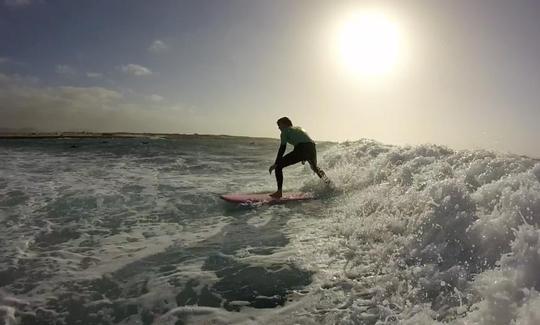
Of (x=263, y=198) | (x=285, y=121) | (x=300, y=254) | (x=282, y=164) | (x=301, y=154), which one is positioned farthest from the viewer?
(x=285, y=121)

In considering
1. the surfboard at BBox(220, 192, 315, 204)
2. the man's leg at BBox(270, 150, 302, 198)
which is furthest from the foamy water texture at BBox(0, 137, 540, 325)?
the man's leg at BBox(270, 150, 302, 198)

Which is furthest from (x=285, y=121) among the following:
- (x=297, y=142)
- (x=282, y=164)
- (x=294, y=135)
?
(x=282, y=164)

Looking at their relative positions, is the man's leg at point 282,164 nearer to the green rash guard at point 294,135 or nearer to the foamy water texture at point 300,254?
the green rash guard at point 294,135

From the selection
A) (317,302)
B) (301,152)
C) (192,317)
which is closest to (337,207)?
(301,152)

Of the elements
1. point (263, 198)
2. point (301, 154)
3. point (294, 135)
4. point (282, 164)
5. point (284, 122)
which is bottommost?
point (263, 198)

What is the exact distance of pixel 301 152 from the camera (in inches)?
427

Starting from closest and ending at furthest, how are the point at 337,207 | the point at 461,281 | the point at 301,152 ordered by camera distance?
1. the point at 461,281
2. the point at 337,207
3. the point at 301,152

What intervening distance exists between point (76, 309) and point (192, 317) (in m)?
1.25

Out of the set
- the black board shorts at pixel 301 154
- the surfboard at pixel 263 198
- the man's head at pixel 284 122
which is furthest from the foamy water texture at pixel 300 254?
the man's head at pixel 284 122

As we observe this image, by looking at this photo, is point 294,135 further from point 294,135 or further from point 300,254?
point 300,254

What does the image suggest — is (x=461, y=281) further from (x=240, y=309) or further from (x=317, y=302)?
(x=240, y=309)

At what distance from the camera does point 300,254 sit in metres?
5.67

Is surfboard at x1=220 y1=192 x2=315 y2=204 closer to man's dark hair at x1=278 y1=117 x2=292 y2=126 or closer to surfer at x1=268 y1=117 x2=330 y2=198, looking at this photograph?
surfer at x1=268 y1=117 x2=330 y2=198

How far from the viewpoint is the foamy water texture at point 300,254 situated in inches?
149
